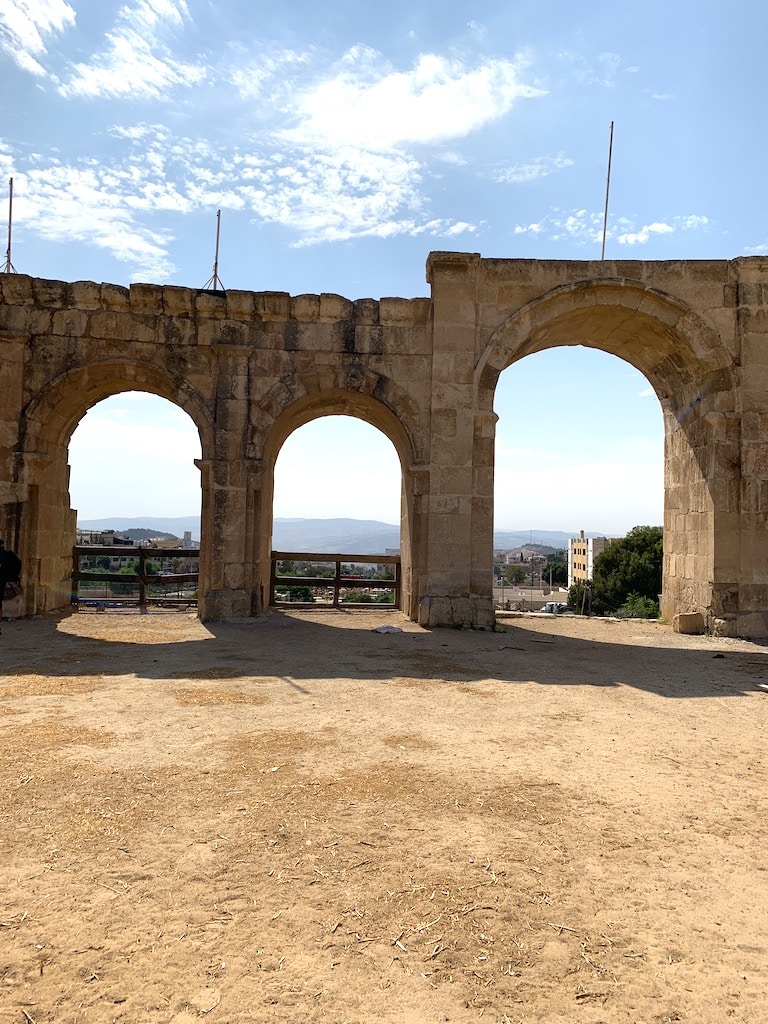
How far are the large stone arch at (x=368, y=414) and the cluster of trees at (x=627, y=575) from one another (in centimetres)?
2934

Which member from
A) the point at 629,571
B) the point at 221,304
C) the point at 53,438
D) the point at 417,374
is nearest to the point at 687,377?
the point at 417,374

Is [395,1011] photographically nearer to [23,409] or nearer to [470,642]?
[470,642]

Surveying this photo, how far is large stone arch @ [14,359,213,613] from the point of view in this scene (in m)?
10.6

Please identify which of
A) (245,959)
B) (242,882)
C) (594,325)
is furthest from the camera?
(594,325)

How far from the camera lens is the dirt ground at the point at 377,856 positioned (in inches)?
79.7

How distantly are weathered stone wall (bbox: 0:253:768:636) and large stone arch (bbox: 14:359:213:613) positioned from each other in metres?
0.04

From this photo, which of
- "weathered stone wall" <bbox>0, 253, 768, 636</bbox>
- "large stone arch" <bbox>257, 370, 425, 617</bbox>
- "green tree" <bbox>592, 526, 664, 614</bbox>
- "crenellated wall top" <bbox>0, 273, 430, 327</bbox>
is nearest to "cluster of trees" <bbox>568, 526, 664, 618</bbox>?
"green tree" <bbox>592, 526, 664, 614</bbox>

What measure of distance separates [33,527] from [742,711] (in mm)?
10576

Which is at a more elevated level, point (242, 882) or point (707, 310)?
point (707, 310)

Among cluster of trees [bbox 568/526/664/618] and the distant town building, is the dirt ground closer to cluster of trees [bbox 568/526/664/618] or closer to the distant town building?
cluster of trees [bbox 568/526/664/618]

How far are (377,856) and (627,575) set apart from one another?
4204cm

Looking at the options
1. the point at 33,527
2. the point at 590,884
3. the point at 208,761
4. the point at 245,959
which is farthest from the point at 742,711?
the point at 33,527

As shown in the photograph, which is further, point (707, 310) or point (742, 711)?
point (707, 310)

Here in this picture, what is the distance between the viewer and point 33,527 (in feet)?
35.6
